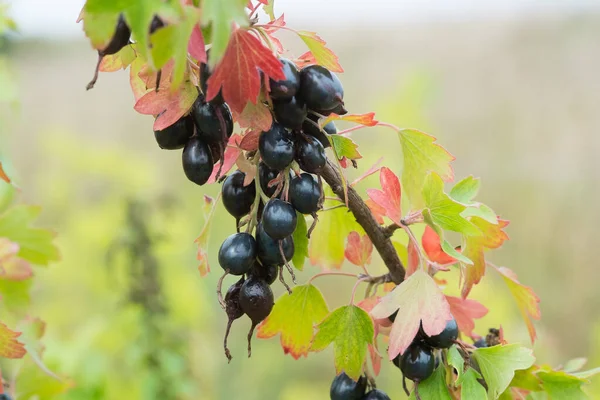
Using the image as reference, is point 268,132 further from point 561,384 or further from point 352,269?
point 352,269

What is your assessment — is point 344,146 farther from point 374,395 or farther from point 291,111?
point 374,395

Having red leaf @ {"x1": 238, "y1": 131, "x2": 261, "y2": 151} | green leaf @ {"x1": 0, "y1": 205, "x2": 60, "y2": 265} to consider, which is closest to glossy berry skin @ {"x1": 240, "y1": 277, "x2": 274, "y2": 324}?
red leaf @ {"x1": 238, "y1": 131, "x2": 261, "y2": 151}

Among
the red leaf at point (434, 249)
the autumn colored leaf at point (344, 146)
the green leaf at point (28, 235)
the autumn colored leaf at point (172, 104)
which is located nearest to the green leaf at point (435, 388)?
the red leaf at point (434, 249)

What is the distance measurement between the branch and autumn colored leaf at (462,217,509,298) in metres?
0.07

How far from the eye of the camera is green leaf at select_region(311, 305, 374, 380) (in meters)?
0.52

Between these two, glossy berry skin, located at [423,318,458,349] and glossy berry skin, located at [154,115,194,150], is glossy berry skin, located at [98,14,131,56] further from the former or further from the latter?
glossy berry skin, located at [423,318,458,349]

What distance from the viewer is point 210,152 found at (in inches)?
18.7

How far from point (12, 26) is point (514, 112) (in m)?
5.97

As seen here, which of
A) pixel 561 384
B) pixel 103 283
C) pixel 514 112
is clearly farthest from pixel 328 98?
pixel 514 112

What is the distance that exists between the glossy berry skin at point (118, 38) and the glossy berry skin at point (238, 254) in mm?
181

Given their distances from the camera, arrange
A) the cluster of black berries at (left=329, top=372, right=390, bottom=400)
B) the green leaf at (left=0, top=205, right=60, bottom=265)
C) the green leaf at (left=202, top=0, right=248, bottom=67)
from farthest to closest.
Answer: the green leaf at (left=0, top=205, right=60, bottom=265) → the cluster of black berries at (left=329, top=372, right=390, bottom=400) → the green leaf at (left=202, top=0, right=248, bottom=67)

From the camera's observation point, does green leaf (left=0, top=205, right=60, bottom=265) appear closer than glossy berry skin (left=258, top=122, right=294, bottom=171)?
No

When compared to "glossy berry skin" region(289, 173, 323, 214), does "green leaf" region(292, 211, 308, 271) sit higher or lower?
lower

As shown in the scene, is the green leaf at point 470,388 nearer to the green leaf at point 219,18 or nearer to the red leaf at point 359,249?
the red leaf at point 359,249
